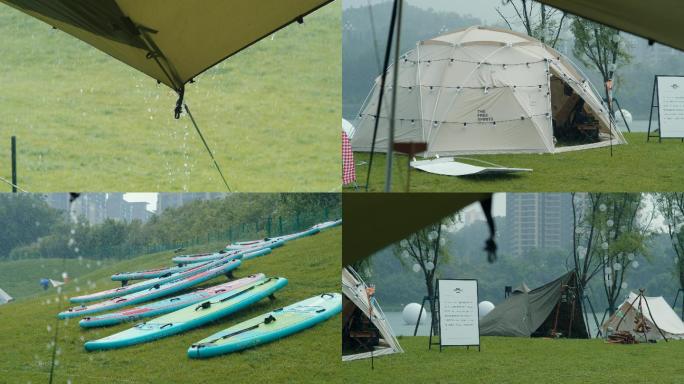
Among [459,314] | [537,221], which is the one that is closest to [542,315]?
[459,314]

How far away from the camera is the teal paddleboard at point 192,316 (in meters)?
6.12

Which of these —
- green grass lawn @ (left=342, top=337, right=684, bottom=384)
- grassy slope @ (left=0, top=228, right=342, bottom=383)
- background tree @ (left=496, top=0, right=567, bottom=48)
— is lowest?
green grass lawn @ (left=342, top=337, right=684, bottom=384)

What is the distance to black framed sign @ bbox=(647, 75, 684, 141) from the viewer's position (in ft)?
33.0

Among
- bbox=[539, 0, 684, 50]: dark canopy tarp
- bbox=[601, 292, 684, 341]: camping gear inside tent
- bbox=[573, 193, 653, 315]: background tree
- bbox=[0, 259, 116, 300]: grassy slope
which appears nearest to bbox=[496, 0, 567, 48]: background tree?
bbox=[573, 193, 653, 315]: background tree

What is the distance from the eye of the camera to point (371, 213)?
8.18ft

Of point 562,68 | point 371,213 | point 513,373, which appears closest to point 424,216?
point 371,213

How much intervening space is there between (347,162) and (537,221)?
209cm

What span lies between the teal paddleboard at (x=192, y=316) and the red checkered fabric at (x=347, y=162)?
340cm

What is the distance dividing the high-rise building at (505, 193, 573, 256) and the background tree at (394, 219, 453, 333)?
96cm

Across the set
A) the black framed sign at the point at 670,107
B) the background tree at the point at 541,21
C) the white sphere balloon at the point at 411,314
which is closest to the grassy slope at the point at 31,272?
the white sphere balloon at the point at 411,314

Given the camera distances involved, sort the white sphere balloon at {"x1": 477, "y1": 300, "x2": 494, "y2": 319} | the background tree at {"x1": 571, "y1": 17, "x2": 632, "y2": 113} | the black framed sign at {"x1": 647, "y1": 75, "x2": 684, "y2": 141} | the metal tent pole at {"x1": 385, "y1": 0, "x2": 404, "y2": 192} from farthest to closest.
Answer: the background tree at {"x1": 571, "y1": 17, "x2": 632, "y2": 113} → the black framed sign at {"x1": 647, "y1": 75, "x2": 684, "y2": 141} → the white sphere balloon at {"x1": 477, "y1": 300, "x2": 494, "y2": 319} → the metal tent pole at {"x1": 385, "y1": 0, "x2": 404, "y2": 192}

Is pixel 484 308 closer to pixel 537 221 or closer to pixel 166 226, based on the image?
pixel 537 221

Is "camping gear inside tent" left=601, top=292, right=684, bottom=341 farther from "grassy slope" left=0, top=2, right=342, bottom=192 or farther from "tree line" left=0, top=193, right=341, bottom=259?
"grassy slope" left=0, top=2, right=342, bottom=192

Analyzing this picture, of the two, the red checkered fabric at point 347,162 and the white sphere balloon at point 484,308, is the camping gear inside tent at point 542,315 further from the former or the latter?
the red checkered fabric at point 347,162
